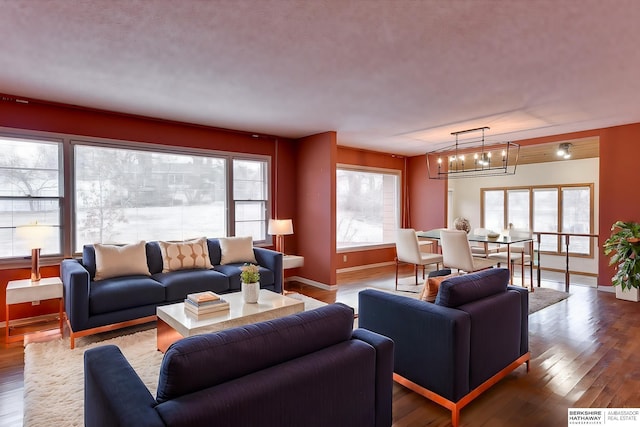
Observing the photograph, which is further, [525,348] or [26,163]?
[26,163]

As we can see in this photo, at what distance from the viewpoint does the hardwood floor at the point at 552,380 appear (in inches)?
86.4

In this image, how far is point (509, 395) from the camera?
2.42 meters

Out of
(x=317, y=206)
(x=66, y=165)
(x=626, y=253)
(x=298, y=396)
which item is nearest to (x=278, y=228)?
(x=317, y=206)

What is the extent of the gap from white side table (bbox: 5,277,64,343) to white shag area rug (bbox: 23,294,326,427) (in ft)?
1.48

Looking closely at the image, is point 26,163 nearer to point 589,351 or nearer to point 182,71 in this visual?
point 182,71

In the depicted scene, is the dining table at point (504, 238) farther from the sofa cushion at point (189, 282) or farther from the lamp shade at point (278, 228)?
the sofa cushion at point (189, 282)

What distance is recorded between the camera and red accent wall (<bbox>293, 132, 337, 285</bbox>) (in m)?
5.53

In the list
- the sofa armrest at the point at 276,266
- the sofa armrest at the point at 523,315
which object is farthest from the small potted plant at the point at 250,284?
the sofa armrest at the point at 523,315

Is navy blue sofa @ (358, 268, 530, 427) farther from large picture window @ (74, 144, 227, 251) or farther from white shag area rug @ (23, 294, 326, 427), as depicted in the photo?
large picture window @ (74, 144, 227, 251)

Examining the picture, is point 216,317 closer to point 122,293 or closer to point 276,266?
point 122,293

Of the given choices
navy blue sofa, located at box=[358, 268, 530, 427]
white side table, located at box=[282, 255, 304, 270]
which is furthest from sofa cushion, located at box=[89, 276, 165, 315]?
navy blue sofa, located at box=[358, 268, 530, 427]

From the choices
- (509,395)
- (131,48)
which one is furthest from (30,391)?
(509,395)

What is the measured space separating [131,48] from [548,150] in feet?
25.3

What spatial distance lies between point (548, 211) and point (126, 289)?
9322mm
